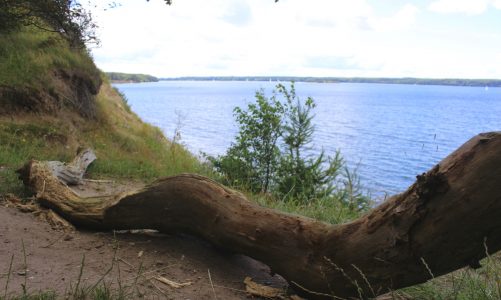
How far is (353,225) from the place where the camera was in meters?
4.21

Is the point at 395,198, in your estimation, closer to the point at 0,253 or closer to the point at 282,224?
the point at 282,224

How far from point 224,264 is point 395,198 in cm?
203

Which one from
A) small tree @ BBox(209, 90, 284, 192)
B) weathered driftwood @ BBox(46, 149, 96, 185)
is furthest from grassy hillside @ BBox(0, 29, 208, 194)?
small tree @ BBox(209, 90, 284, 192)

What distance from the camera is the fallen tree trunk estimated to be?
11.2 ft

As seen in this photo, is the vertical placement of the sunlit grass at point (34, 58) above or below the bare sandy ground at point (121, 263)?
above

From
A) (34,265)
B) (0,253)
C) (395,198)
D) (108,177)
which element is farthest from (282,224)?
(108,177)

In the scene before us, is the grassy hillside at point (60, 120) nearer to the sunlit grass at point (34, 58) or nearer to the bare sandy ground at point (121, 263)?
the sunlit grass at point (34, 58)

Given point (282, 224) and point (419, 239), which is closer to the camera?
point (419, 239)

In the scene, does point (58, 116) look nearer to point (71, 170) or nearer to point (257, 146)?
point (71, 170)

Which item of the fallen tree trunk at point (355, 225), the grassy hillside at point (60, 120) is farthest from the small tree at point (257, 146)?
the fallen tree trunk at point (355, 225)

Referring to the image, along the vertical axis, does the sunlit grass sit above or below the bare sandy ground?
above

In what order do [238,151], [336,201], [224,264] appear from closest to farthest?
[224,264]
[336,201]
[238,151]

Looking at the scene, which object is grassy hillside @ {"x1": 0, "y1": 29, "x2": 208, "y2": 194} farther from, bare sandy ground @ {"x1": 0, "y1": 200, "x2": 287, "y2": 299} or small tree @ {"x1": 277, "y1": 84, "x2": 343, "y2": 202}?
bare sandy ground @ {"x1": 0, "y1": 200, "x2": 287, "y2": 299}

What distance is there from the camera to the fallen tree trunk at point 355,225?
3.42 m
